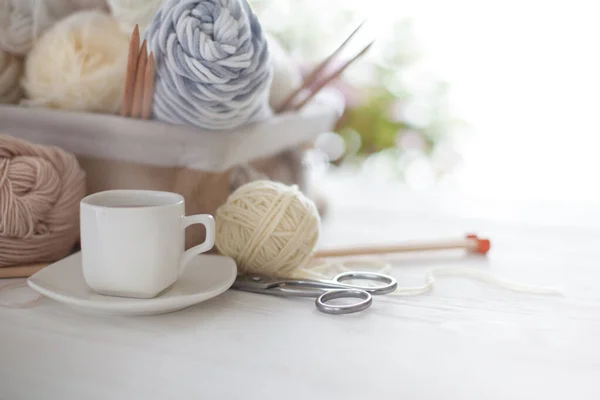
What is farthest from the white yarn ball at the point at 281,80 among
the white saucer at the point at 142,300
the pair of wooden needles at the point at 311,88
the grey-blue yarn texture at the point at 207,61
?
the white saucer at the point at 142,300

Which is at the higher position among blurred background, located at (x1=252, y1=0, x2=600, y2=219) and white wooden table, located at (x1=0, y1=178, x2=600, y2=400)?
blurred background, located at (x1=252, y1=0, x2=600, y2=219)

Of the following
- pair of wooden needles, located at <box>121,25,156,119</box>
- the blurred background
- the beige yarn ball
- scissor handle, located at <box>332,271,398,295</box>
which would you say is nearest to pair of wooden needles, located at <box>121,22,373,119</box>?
pair of wooden needles, located at <box>121,25,156,119</box>

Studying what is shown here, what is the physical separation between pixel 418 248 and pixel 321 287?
7.1 inches

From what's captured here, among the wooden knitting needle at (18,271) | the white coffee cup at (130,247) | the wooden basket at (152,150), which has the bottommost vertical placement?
the wooden knitting needle at (18,271)

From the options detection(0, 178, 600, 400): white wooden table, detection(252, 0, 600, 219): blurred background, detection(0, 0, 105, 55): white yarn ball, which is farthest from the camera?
detection(252, 0, 600, 219): blurred background

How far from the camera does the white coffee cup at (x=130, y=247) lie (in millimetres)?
498

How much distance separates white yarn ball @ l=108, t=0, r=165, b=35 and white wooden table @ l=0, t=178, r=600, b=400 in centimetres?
29

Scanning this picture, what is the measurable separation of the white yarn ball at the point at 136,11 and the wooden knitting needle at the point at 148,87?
0.20 ft

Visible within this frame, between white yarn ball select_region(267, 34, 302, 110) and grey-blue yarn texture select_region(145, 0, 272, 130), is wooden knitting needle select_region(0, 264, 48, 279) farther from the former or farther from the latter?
white yarn ball select_region(267, 34, 302, 110)

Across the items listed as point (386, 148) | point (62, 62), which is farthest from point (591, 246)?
point (386, 148)

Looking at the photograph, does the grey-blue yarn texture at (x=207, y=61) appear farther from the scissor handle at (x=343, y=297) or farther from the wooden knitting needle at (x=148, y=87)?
the scissor handle at (x=343, y=297)

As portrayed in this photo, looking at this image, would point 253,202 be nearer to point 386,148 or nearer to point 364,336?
point 364,336

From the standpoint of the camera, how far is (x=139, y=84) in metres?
0.62

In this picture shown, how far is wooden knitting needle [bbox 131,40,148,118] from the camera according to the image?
60 centimetres
